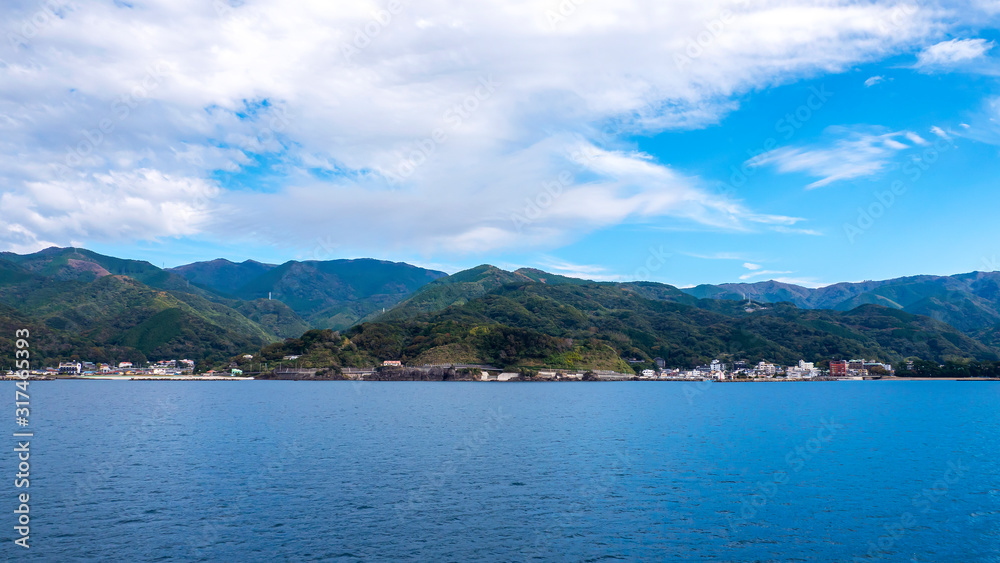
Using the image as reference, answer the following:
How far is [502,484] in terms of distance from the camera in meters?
54.9

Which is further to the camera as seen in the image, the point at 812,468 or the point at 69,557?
the point at 812,468

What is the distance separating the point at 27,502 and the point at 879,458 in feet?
277

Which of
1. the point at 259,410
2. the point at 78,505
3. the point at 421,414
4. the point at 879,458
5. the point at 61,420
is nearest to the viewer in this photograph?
the point at 78,505

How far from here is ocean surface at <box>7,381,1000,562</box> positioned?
37312 millimetres

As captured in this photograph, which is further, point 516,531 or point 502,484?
point 502,484

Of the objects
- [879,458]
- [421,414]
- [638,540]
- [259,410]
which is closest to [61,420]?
[259,410]

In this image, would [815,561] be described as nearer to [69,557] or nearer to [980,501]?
[980,501]

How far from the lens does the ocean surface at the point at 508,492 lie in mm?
37312

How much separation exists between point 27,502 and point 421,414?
78.2 meters

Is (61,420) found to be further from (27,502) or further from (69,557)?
(69,557)

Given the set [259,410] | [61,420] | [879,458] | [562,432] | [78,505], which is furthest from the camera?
[259,410]

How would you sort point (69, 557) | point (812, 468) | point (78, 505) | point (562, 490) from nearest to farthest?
1. point (69, 557)
2. point (78, 505)
3. point (562, 490)
4. point (812, 468)

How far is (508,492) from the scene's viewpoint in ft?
170

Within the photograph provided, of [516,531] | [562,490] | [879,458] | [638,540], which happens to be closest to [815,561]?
[638,540]
